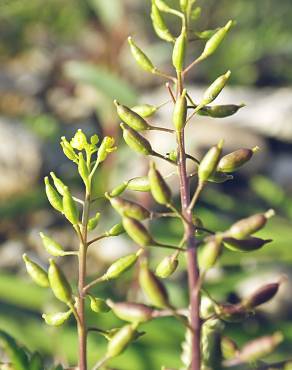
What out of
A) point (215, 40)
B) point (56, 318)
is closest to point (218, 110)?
point (215, 40)

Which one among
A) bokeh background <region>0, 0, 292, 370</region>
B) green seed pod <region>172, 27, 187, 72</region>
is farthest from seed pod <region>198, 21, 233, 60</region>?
bokeh background <region>0, 0, 292, 370</region>

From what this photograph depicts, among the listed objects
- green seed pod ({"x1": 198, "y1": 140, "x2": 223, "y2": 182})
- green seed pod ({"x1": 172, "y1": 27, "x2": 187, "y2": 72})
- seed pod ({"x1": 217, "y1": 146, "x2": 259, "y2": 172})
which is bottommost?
seed pod ({"x1": 217, "y1": 146, "x2": 259, "y2": 172})

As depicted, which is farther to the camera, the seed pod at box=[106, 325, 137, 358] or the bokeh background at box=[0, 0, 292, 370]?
the bokeh background at box=[0, 0, 292, 370]

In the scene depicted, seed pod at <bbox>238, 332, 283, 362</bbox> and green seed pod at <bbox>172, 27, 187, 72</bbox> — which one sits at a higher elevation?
green seed pod at <bbox>172, 27, 187, 72</bbox>

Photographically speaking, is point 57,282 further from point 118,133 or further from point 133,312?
point 118,133

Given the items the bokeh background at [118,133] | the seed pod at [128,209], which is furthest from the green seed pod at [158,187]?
the bokeh background at [118,133]

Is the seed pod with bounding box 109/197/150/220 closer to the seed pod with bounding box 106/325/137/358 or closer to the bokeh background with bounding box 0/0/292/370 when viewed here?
the seed pod with bounding box 106/325/137/358

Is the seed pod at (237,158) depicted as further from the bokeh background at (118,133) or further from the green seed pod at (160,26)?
the bokeh background at (118,133)
